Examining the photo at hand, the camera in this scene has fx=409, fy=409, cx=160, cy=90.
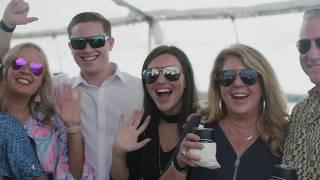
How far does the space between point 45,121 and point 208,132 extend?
105 cm

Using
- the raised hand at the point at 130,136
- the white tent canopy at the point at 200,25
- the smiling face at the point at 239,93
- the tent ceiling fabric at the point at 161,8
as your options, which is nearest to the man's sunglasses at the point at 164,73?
the raised hand at the point at 130,136

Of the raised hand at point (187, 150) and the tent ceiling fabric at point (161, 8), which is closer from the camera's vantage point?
the raised hand at point (187, 150)

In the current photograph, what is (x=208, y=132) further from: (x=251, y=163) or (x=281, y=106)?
(x=281, y=106)

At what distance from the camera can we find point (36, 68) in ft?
7.39

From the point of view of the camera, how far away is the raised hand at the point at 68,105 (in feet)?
7.42

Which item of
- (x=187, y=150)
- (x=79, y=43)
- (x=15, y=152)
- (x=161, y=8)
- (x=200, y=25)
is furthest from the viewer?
(x=200, y=25)

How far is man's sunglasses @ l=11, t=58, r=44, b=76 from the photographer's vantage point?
223 cm

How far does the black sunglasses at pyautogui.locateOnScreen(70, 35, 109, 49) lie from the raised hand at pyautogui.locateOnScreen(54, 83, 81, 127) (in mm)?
244

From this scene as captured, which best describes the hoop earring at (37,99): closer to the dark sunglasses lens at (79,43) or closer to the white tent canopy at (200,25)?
the dark sunglasses lens at (79,43)

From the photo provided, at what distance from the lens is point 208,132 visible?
1612 millimetres

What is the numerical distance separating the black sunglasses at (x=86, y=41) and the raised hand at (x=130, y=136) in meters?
0.48

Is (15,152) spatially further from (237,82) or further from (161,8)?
(161,8)

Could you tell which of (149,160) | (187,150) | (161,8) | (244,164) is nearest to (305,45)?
(244,164)

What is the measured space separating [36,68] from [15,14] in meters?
0.44
